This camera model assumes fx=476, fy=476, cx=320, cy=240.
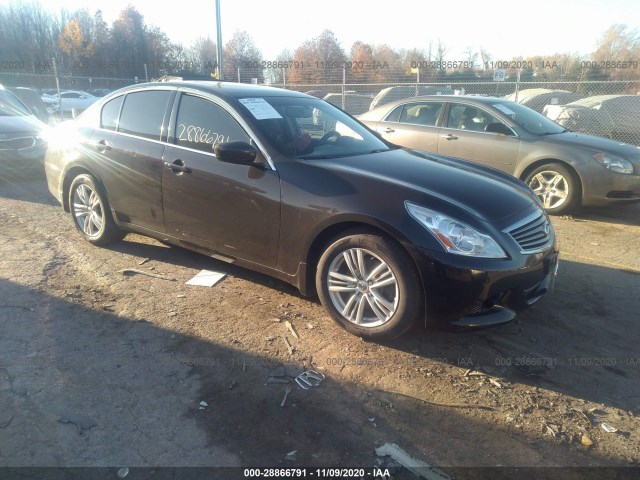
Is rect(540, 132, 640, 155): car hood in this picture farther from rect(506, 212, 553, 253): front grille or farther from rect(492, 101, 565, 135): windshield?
rect(506, 212, 553, 253): front grille

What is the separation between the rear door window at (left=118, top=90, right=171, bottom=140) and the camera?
14.2ft

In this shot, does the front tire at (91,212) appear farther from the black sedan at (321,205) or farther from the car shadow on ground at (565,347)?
the car shadow on ground at (565,347)

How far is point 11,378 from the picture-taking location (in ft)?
9.16

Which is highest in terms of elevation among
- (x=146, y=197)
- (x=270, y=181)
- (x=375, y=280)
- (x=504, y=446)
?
(x=270, y=181)

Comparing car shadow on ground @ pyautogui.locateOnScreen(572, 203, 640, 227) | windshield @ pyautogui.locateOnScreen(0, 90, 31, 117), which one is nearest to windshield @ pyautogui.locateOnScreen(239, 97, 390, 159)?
car shadow on ground @ pyautogui.locateOnScreen(572, 203, 640, 227)

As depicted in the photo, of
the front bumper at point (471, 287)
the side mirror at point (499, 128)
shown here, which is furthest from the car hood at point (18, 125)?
the front bumper at point (471, 287)

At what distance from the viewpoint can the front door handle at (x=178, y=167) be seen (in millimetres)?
3969

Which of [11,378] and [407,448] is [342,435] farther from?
[11,378]

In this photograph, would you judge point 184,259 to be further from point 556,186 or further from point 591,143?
point 591,143

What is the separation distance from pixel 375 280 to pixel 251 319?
40.6 inches

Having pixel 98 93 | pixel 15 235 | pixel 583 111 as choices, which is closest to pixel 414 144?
pixel 15 235

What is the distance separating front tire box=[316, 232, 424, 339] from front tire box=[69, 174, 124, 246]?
2.64 m

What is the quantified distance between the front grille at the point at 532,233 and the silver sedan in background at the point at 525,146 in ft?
11.5

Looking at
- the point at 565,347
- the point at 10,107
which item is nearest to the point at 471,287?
the point at 565,347
